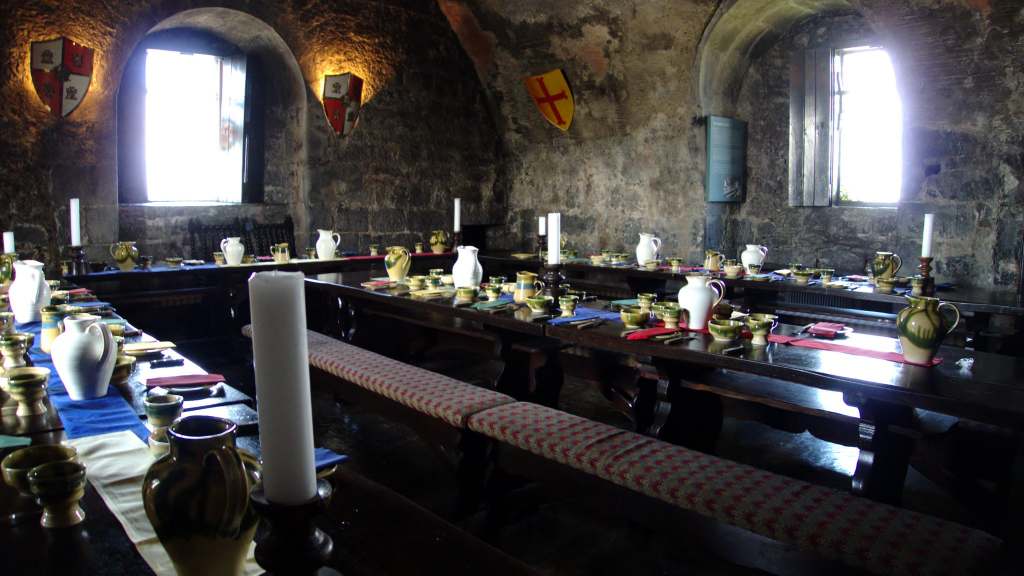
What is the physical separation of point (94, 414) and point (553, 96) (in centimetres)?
712

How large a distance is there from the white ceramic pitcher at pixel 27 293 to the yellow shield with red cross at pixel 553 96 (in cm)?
607

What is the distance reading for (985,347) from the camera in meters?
4.46

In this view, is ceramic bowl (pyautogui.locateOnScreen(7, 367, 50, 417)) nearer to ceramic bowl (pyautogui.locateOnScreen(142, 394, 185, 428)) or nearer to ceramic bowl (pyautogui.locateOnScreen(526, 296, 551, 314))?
ceramic bowl (pyautogui.locateOnScreen(142, 394, 185, 428))

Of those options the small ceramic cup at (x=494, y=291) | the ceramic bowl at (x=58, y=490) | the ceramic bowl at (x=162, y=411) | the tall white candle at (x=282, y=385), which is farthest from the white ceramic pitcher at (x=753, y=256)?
the tall white candle at (x=282, y=385)

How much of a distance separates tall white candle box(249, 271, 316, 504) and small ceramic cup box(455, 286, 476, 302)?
322 centimetres

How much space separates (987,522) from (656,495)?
4.82 feet

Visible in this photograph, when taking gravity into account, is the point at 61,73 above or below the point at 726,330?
above

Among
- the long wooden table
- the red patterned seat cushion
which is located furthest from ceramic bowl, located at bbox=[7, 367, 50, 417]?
the long wooden table

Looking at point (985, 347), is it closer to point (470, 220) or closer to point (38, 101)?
point (470, 220)

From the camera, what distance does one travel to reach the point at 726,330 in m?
2.98

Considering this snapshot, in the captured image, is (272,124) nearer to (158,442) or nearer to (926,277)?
(926,277)

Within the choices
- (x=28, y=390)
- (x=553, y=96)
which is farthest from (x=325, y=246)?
(x=28, y=390)

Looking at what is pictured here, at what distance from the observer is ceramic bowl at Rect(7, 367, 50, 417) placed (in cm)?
203

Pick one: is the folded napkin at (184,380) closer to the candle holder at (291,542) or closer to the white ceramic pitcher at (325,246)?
the candle holder at (291,542)
